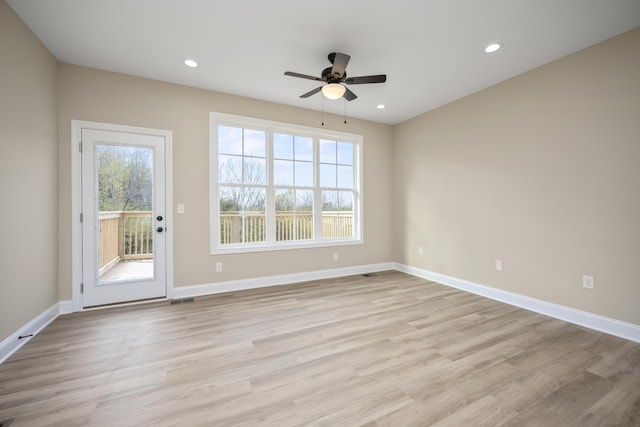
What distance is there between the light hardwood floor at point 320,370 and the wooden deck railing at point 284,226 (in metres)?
1.26

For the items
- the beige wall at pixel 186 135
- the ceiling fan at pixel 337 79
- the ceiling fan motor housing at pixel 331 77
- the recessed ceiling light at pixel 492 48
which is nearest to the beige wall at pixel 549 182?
the recessed ceiling light at pixel 492 48

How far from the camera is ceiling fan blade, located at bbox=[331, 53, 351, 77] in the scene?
2459 mm

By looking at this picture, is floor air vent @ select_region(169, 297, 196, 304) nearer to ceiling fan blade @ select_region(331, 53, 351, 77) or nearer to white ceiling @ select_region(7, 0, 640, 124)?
white ceiling @ select_region(7, 0, 640, 124)

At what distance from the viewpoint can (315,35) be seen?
2.52 m

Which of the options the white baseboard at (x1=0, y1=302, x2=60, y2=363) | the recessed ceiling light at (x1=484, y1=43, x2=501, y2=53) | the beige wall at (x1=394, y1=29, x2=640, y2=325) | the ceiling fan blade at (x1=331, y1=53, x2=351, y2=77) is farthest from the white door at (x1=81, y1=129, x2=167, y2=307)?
the beige wall at (x1=394, y1=29, x2=640, y2=325)

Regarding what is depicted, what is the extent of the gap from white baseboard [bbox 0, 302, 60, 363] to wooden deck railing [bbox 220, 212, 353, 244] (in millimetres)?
1895

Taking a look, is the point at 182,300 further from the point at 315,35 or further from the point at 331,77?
the point at 315,35

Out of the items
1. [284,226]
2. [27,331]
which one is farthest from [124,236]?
[284,226]

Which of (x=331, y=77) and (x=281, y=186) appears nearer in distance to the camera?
(x=331, y=77)

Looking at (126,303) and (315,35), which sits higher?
(315,35)

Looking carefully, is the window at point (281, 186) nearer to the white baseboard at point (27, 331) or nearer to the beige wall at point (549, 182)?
the beige wall at point (549, 182)

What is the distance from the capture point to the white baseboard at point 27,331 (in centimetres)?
208

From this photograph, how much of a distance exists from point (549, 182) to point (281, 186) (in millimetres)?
3484

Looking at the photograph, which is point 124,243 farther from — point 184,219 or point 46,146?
point 46,146
